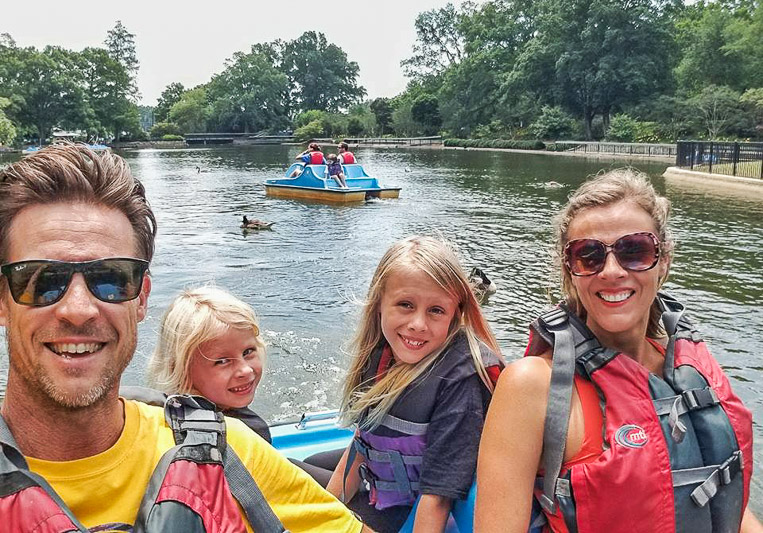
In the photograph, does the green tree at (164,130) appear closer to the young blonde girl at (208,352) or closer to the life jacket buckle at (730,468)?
the young blonde girl at (208,352)

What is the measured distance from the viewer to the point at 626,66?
51.2 meters

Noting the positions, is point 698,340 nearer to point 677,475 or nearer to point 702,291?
point 677,475

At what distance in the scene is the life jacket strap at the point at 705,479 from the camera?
1929 mm

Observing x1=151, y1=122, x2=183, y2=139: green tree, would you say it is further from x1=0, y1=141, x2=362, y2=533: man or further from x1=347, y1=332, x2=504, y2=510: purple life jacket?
x1=0, y1=141, x2=362, y2=533: man

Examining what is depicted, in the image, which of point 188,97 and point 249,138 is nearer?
point 249,138

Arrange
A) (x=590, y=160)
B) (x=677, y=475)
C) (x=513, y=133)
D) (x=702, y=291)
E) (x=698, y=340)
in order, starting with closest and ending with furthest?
(x=677, y=475) < (x=698, y=340) < (x=702, y=291) < (x=590, y=160) < (x=513, y=133)

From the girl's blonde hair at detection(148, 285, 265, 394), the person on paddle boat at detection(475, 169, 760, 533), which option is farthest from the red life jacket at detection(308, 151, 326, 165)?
the person on paddle boat at detection(475, 169, 760, 533)

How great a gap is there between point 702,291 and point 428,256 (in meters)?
9.03

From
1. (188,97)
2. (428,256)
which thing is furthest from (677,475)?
(188,97)

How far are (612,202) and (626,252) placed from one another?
7.4 inches

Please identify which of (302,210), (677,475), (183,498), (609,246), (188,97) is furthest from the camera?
(188,97)

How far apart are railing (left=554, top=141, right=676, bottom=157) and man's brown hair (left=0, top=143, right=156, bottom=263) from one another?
42.6m

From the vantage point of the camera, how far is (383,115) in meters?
78.2

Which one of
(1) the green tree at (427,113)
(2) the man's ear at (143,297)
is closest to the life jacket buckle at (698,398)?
(2) the man's ear at (143,297)
